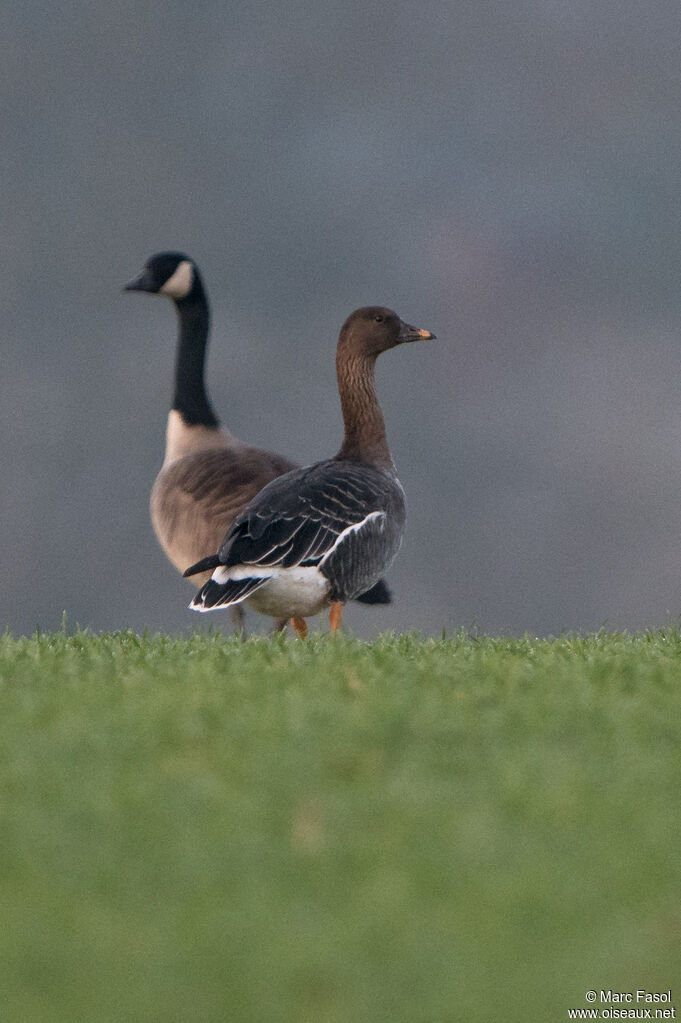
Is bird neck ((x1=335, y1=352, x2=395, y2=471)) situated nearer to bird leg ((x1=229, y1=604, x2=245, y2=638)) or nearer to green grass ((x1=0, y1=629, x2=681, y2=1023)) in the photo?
bird leg ((x1=229, y1=604, x2=245, y2=638))

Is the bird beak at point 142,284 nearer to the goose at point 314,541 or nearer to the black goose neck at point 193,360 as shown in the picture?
the black goose neck at point 193,360

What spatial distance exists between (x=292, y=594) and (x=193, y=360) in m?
5.59

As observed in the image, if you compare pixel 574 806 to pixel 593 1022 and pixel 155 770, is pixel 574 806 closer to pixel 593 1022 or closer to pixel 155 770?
pixel 593 1022

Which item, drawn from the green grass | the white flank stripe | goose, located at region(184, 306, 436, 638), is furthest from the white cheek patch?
the green grass

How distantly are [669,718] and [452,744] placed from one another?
3.90 feet

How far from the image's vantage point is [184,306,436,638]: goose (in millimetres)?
9367

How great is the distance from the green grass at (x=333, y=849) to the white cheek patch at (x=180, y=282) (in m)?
9.17

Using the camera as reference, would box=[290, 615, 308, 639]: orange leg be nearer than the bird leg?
Yes

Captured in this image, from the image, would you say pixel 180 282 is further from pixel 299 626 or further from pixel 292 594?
pixel 292 594

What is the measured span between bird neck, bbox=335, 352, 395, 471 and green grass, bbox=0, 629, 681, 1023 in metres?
5.36

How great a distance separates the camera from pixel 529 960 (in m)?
3.19

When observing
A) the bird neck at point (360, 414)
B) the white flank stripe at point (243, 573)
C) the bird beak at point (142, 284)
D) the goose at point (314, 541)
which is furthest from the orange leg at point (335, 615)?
the bird beak at point (142, 284)

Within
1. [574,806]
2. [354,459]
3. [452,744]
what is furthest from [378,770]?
[354,459]

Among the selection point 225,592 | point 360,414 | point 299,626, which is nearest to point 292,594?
point 225,592
